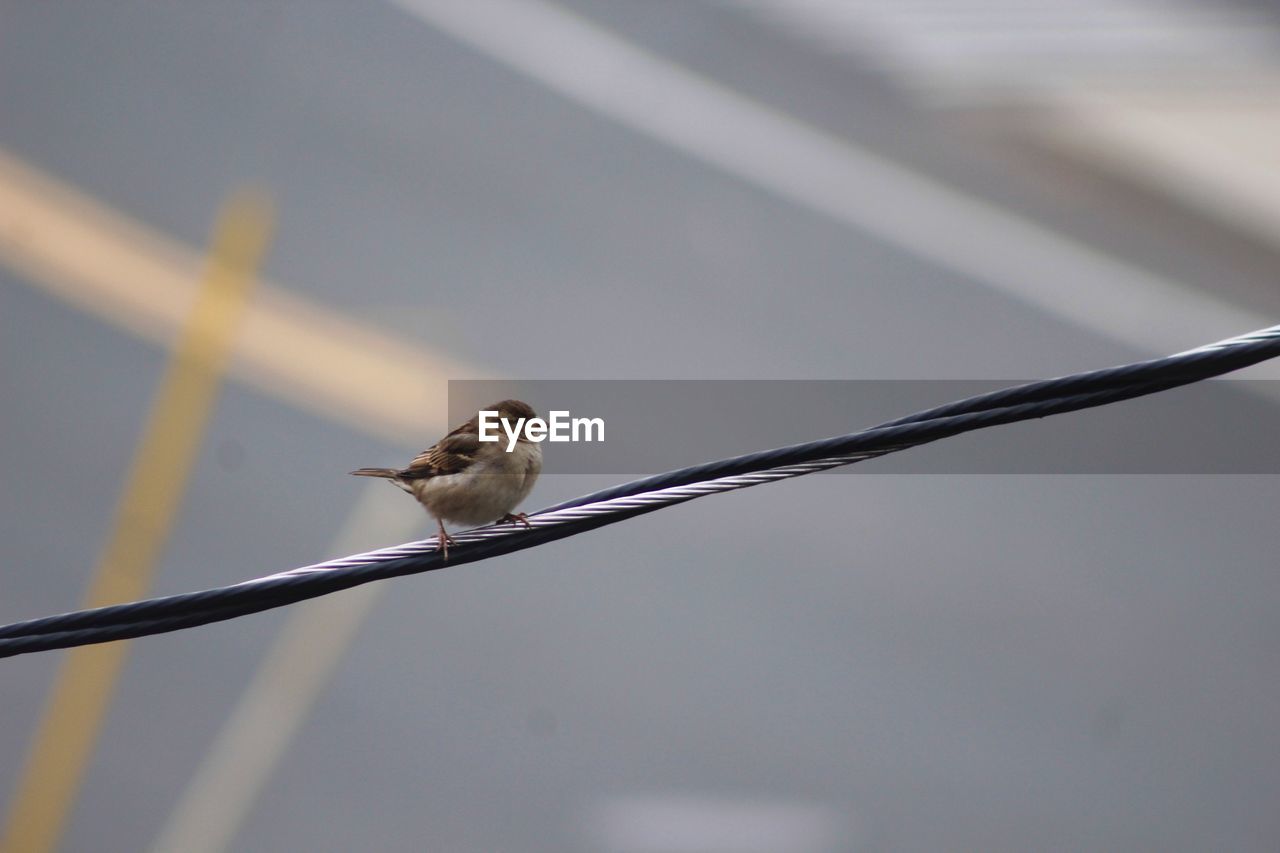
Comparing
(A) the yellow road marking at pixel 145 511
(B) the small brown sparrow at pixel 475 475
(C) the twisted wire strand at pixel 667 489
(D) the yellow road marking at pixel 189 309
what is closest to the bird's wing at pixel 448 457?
(B) the small brown sparrow at pixel 475 475

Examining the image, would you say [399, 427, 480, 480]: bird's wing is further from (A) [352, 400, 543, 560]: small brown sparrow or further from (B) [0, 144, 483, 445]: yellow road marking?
(B) [0, 144, 483, 445]: yellow road marking

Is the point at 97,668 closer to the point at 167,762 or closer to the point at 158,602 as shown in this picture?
the point at 167,762

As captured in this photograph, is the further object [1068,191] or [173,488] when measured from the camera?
[1068,191]

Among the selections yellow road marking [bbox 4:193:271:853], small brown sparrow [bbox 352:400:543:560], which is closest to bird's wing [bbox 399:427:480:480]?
small brown sparrow [bbox 352:400:543:560]

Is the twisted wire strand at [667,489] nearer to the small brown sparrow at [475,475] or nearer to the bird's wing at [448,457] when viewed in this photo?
the small brown sparrow at [475,475]

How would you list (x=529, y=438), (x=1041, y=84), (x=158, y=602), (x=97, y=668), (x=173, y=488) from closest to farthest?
(x=158, y=602), (x=529, y=438), (x=97, y=668), (x=173, y=488), (x=1041, y=84)

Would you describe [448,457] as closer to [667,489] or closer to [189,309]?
[667,489]

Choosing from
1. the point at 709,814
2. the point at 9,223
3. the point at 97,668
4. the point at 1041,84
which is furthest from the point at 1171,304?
Answer: the point at 9,223
